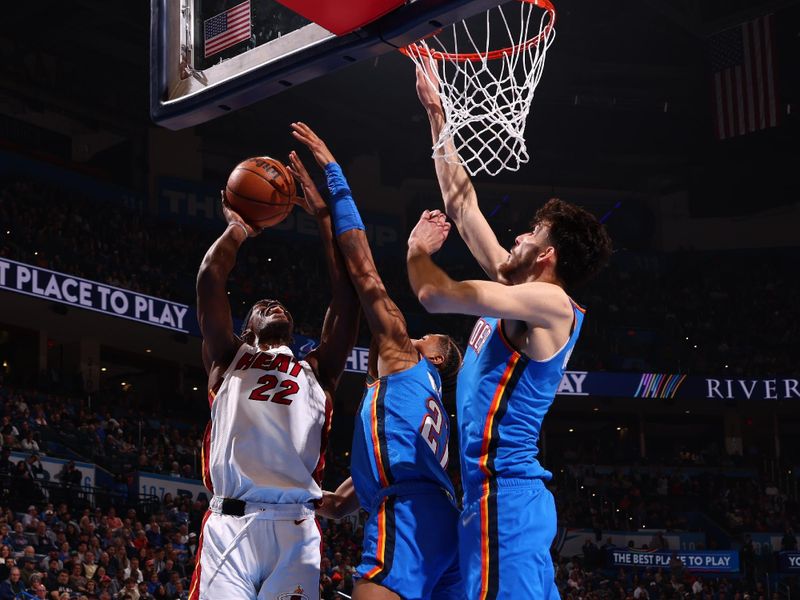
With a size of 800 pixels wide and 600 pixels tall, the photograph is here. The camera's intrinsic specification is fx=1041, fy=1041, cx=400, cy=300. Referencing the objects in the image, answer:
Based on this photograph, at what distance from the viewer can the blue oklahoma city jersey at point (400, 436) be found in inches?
149

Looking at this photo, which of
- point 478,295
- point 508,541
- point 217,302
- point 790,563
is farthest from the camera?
point 790,563

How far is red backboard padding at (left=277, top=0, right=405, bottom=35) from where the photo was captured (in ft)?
13.4

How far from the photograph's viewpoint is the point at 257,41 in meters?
4.53

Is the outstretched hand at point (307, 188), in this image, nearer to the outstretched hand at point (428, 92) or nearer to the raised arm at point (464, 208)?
the raised arm at point (464, 208)

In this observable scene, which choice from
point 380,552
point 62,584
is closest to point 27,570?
point 62,584

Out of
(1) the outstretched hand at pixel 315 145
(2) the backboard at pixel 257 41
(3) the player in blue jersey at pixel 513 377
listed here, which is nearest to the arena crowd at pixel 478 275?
(2) the backboard at pixel 257 41

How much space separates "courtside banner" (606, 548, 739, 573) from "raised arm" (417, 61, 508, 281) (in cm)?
1798

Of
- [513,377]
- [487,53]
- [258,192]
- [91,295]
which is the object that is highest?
[91,295]

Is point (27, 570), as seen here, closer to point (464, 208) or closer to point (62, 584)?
point (62, 584)

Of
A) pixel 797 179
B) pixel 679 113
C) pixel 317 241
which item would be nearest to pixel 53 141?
pixel 317 241

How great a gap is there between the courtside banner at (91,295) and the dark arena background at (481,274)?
0.17 feet

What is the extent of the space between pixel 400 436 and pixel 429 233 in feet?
2.52

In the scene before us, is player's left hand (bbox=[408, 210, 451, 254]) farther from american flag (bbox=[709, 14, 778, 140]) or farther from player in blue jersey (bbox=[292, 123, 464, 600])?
american flag (bbox=[709, 14, 778, 140])

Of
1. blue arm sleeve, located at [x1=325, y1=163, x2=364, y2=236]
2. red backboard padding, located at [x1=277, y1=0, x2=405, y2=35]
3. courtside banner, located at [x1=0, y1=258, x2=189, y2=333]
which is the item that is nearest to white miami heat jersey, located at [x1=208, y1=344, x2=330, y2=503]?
blue arm sleeve, located at [x1=325, y1=163, x2=364, y2=236]
